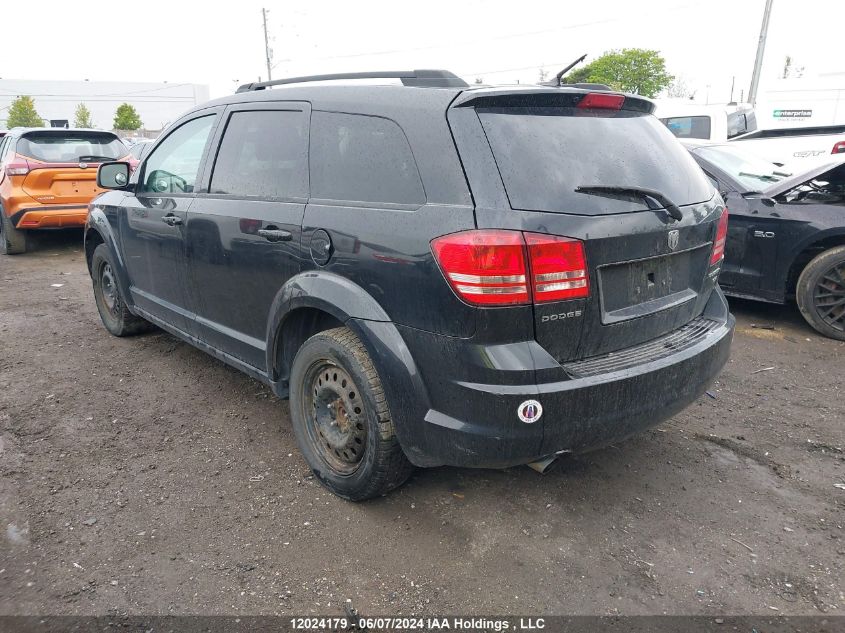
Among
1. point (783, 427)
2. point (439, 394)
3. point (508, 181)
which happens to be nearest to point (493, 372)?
point (439, 394)

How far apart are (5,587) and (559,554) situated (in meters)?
2.17

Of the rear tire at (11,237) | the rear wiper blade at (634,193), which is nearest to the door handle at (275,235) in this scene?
the rear wiper blade at (634,193)

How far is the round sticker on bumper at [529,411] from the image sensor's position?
2232 mm

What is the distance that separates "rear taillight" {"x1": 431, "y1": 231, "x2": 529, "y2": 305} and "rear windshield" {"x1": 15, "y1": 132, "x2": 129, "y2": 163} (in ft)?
28.3

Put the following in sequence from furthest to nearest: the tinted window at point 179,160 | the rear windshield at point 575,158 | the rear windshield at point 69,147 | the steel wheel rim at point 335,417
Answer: the rear windshield at point 69,147 < the tinted window at point 179,160 < the steel wheel rim at point 335,417 < the rear windshield at point 575,158

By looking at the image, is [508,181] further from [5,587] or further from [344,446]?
[5,587]

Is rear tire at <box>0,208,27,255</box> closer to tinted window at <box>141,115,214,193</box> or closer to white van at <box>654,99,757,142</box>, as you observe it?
tinted window at <box>141,115,214,193</box>

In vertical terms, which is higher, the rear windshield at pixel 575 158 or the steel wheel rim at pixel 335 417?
the rear windshield at pixel 575 158

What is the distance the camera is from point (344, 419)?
2.90m

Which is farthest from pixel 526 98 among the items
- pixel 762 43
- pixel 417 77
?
pixel 762 43

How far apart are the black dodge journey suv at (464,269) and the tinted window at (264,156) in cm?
1

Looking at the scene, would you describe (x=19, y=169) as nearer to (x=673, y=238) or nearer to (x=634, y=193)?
(x=634, y=193)

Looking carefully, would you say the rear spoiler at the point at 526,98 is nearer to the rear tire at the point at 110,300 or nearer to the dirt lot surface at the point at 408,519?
the dirt lot surface at the point at 408,519

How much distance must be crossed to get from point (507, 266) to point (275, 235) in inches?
51.2
